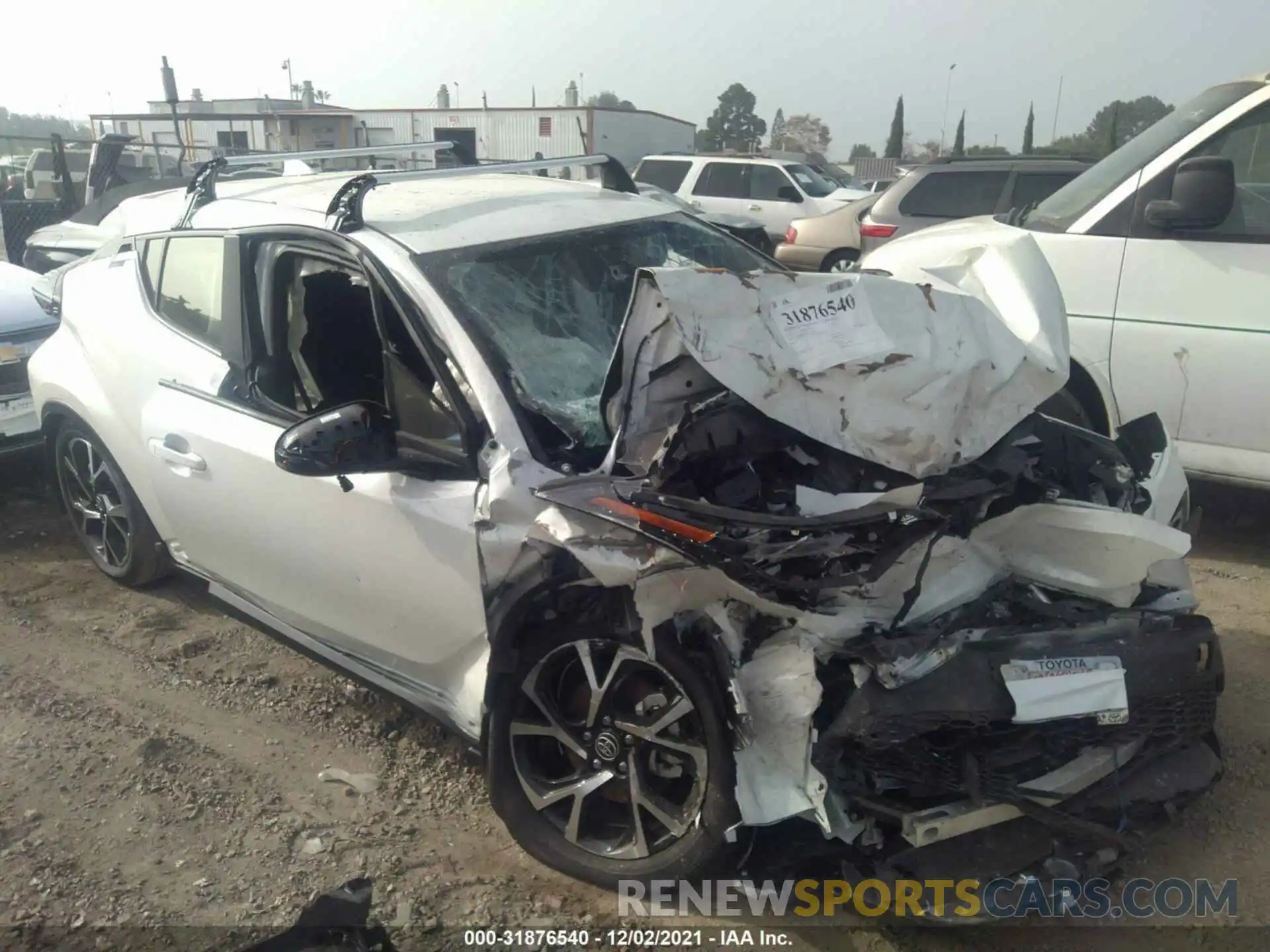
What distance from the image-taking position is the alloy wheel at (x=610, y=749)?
255 cm

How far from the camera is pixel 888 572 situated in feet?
8.08

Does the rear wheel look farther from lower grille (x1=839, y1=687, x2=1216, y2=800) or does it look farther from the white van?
lower grille (x1=839, y1=687, x2=1216, y2=800)

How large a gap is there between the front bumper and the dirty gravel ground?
7.00 meters

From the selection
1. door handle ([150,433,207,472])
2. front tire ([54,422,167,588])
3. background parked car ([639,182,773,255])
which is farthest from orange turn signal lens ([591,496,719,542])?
front tire ([54,422,167,588])

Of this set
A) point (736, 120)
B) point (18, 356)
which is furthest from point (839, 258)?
point (736, 120)

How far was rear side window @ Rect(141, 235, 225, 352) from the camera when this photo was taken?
3627 mm

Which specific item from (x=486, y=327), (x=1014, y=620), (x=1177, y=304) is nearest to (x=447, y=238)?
(x=486, y=327)

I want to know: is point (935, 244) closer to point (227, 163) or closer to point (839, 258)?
point (227, 163)

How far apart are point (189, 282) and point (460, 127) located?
30415 millimetres

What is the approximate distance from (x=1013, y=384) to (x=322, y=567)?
219 cm

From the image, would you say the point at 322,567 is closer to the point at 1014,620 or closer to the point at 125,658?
the point at 125,658

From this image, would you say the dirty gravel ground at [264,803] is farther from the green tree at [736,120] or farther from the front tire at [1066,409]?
the green tree at [736,120]

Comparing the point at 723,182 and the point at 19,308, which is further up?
the point at 723,182

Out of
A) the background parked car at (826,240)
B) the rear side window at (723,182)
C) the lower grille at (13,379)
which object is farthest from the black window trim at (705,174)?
the lower grille at (13,379)
